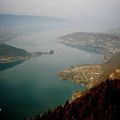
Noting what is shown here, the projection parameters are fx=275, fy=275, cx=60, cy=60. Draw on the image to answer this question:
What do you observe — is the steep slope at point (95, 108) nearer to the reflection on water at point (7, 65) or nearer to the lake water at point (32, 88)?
the lake water at point (32, 88)

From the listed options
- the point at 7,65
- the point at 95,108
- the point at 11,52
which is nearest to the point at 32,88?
the point at 95,108

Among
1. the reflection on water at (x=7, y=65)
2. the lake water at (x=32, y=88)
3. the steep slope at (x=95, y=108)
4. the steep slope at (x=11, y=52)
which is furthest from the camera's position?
the steep slope at (x=11, y=52)

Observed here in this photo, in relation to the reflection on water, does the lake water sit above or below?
above

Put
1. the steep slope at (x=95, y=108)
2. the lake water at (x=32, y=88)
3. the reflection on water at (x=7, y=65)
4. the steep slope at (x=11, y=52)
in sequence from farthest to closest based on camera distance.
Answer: the steep slope at (x=11, y=52) → the reflection on water at (x=7, y=65) → the lake water at (x=32, y=88) → the steep slope at (x=95, y=108)

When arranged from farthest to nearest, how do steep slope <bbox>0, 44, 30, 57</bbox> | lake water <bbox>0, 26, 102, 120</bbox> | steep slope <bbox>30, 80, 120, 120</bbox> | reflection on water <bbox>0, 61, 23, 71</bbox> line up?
steep slope <bbox>0, 44, 30, 57</bbox>, reflection on water <bbox>0, 61, 23, 71</bbox>, lake water <bbox>0, 26, 102, 120</bbox>, steep slope <bbox>30, 80, 120, 120</bbox>

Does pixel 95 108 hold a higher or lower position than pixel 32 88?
higher

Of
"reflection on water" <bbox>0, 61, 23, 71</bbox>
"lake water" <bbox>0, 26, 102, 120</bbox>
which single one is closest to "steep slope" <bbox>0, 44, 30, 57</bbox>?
"reflection on water" <bbox>0, 61, 23, 71</bbox>

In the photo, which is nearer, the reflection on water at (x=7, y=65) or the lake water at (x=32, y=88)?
the lake water at (x=32, y=88)

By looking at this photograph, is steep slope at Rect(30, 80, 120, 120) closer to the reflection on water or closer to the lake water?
the lake water

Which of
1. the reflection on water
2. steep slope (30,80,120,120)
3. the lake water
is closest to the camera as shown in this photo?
steep slope (30,80,120,120)

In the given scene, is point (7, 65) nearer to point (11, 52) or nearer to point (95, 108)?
point (11, 52)

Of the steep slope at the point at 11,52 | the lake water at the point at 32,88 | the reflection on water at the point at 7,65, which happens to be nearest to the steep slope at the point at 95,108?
the lake water at the point at 32,88
